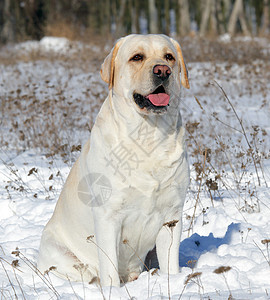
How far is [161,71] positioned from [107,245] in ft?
3.39

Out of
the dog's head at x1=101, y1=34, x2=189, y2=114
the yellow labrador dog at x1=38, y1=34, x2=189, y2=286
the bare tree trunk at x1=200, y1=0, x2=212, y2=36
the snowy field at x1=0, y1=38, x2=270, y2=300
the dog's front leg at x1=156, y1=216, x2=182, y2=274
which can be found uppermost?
the dog's head at x1=101, y1=34, x2=189, y2=114

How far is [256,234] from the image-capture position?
353cm

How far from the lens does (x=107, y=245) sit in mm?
2635

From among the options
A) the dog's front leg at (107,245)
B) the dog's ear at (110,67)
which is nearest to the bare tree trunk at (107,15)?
the dog's ear at (110,67)

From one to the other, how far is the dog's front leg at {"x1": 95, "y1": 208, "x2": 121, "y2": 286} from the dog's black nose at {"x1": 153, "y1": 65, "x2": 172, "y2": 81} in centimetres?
83

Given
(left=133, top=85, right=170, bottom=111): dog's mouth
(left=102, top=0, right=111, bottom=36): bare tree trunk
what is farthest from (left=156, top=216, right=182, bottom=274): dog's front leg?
(left=102, top=0, right=111, bottom=36): bare tree trunk

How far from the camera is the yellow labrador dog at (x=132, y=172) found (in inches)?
103

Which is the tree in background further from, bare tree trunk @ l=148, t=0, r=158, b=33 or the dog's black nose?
the dog's black nose

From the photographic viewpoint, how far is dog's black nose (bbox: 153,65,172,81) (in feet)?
8.51

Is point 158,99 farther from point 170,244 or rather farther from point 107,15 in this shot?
point 107,15

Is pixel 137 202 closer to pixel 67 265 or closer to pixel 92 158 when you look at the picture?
pixel 92 158

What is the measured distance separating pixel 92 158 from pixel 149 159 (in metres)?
0.34

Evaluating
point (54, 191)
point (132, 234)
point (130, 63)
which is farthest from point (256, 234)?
point (54, 191)

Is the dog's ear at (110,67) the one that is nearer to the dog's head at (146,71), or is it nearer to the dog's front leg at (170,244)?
the dog's head at (146,71)
